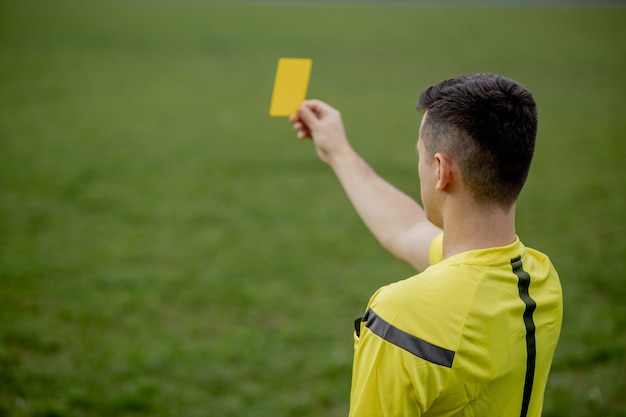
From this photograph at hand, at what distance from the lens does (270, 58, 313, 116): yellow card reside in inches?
85.1

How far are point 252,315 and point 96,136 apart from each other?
6011 mm

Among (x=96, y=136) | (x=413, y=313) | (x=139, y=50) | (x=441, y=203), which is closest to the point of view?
(x=413, y=313)

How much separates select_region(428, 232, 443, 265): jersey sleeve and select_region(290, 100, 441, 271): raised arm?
0.06m

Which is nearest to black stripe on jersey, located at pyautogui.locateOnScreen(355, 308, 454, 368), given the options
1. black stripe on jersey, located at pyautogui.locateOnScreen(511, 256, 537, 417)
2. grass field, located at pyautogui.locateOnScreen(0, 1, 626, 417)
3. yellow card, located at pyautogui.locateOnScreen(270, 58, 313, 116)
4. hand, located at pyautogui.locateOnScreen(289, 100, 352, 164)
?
black stripe on jersey, located at pyautogui.locateOnScreen(511, 256, 537, 417)

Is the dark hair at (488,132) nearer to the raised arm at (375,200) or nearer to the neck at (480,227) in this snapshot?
the neck at (480,227)

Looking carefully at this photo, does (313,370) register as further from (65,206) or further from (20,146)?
(20,146)

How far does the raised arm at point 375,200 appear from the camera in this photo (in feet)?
6.90

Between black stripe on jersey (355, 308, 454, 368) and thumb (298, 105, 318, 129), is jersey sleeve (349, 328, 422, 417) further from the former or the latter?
thumb (298, 105, 318, 129)

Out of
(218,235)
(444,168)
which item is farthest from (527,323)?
(218,235)

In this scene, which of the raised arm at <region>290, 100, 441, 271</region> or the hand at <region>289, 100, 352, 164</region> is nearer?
the raised arm at <region>290, 100, 441, 271</region>

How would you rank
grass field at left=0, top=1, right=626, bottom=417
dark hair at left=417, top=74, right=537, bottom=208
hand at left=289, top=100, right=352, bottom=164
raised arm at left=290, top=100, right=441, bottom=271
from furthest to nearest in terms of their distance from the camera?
1. grass field at left=0, top=1, right=626, bottom=417
2. hand at left=289, top=100, right=352, bottom=164
3. raised arm at left=290, top=100, right=441, bottom=271
4. dark hair at left=417, top=74, right=537, bottom=208

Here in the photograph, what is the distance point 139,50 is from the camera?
710 inches

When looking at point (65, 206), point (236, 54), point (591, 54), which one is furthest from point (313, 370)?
point (591, 54)

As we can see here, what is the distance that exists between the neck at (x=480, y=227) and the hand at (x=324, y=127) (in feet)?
2.62
